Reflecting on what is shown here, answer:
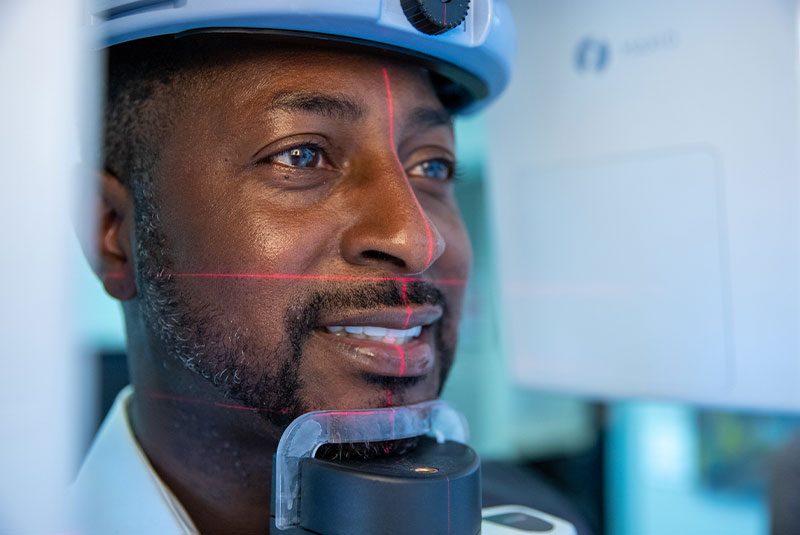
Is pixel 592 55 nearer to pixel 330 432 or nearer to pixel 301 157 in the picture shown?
pixel 301 157

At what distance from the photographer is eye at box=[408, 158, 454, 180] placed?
74 cm

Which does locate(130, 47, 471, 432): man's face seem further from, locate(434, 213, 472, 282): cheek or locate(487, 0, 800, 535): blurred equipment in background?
locate(487, 0, 800, 535): blurred equipment in background

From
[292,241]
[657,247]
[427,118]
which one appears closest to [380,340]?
[292,241]

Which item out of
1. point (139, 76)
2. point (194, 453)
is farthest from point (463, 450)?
point (139, 76)

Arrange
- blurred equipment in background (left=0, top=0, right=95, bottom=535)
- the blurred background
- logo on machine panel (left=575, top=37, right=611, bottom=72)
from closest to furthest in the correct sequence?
1. blurred equipment in background (left=0, top=0, right=95, bottom=535)
2. the blurred background
3. logo on machine panel (left=575, top=37, right=611, bottom=72)

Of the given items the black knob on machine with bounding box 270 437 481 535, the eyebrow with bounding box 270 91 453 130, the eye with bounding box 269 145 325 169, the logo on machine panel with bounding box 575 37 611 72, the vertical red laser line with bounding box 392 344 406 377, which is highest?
the logo on machine panel with bounding box 575 37 611 72

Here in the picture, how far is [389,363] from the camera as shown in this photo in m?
0.61

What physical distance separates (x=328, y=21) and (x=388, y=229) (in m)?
0.17

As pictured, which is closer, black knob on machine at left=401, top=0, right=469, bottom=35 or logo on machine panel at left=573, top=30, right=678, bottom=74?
black knob on machine at left=401, top=0, right=469, bottom=35

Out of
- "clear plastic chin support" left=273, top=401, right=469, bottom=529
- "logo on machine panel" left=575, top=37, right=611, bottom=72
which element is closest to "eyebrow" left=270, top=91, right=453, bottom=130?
"clear plastic chin support" left=273, top=401, right=469, bottom=529

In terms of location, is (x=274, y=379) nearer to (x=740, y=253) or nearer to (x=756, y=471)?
(x=740, y=253)

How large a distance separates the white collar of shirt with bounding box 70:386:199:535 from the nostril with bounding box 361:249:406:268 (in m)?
0.29

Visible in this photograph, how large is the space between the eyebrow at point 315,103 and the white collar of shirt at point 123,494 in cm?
36

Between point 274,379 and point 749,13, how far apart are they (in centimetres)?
70
